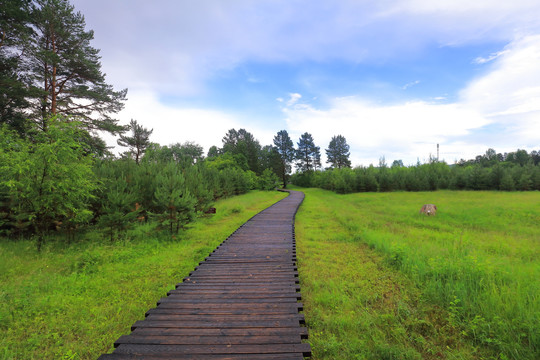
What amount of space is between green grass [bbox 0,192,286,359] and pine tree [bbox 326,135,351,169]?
200ft

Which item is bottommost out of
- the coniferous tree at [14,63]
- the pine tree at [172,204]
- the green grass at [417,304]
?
the green grass at [417,304]

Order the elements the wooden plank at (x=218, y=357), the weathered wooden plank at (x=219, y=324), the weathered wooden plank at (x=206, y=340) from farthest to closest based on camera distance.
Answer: the weathered wooden plank at (x=219, y=324), the weathered wooden plank at (x=206, y=340), the wooden plank at (x=218, y=357)

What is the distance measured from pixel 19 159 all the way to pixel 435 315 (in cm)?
1146

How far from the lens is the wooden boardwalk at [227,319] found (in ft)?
8.34

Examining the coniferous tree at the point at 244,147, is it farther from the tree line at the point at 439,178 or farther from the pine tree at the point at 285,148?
the tree line at the point at 439,178

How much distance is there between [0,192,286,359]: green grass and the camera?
3311 millimetres

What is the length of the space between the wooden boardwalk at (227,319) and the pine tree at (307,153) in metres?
59.3

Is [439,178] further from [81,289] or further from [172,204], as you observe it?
[81,289]

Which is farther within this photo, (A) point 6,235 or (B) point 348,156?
(B) point 348,156

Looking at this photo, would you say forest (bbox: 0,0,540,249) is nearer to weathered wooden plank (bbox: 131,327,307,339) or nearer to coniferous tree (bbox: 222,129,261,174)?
weathered wooden plank (bbox: 131,327,307,339)

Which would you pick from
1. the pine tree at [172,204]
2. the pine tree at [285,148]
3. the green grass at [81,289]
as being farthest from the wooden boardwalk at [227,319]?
the pine tree at [285,148]

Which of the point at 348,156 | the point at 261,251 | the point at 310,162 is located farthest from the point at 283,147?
the point at 261,251

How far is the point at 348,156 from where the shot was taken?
65250 mm

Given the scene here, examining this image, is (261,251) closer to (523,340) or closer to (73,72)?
(523,340)
